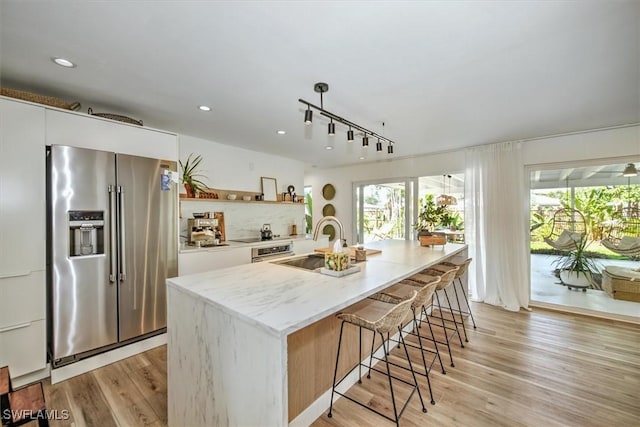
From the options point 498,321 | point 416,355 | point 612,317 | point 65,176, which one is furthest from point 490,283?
point 65,176

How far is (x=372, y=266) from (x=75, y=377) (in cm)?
263

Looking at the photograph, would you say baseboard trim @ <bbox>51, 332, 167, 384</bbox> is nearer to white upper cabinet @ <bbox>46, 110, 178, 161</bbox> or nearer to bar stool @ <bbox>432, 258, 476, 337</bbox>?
white upper cabinet @ <bbox>46, 110, 178, 161</bbox>

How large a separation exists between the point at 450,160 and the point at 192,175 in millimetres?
4098

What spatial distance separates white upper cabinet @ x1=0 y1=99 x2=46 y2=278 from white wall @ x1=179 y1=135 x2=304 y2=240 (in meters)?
1.59

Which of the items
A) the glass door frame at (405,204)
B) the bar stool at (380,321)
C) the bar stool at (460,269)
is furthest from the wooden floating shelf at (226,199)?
the bar stool at (460,269)

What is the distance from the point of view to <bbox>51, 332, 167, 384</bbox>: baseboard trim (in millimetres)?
2197

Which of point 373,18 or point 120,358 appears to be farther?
point 120,358

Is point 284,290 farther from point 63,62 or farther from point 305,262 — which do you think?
point 63,62

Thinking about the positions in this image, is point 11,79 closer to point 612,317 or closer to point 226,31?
point 226,31

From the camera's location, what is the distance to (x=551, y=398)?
2002 mm

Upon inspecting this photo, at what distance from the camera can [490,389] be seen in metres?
2.10

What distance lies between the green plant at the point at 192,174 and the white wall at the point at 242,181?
0.07 meters

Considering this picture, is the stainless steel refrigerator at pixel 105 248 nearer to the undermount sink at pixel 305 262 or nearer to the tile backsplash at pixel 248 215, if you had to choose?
the tile backsplash at pixel 248 215

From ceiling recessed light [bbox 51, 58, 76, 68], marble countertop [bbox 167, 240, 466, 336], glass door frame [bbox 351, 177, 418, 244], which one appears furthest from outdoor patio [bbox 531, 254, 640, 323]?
ceiling recessed light [bbox 51, 58, 76, 68]
